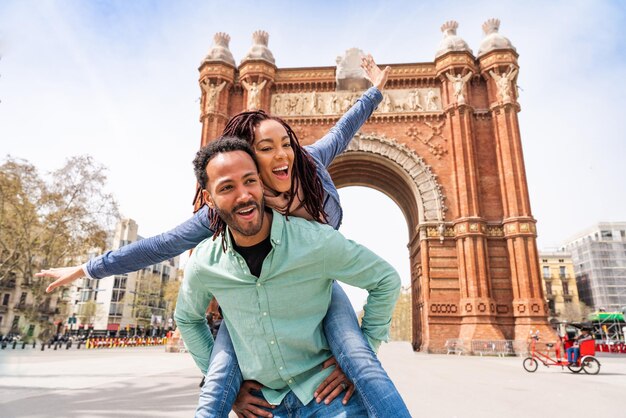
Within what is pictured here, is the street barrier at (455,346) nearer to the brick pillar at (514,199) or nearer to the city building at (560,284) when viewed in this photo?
the brick pillar at (514,199)

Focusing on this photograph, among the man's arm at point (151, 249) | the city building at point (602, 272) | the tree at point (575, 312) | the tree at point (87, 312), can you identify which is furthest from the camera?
the city building at point (602, 272)

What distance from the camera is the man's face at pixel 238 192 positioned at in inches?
55.7

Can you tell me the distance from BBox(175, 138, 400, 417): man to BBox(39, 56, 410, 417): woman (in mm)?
72

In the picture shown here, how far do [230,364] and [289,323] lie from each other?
0.97ft

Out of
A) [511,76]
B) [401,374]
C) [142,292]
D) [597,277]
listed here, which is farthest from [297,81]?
[597,277]

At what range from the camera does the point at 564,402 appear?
547 centimetres

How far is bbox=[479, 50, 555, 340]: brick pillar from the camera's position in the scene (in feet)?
52.4

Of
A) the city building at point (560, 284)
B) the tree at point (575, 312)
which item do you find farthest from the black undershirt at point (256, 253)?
the city building at point (560, 284)

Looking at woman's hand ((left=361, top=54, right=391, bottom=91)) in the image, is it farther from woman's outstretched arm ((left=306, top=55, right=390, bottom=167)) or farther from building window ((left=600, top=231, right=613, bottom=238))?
building window ((left=600, top=231, right=613, bottom=238))

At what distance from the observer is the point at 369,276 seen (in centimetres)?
154

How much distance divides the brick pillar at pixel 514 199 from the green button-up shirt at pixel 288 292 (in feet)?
54.6

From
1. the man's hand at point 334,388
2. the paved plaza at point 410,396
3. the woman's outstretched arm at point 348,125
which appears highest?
the woman's outstretched arm at point 348,125

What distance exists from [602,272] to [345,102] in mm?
51529

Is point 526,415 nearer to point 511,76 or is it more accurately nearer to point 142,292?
point 511,76
